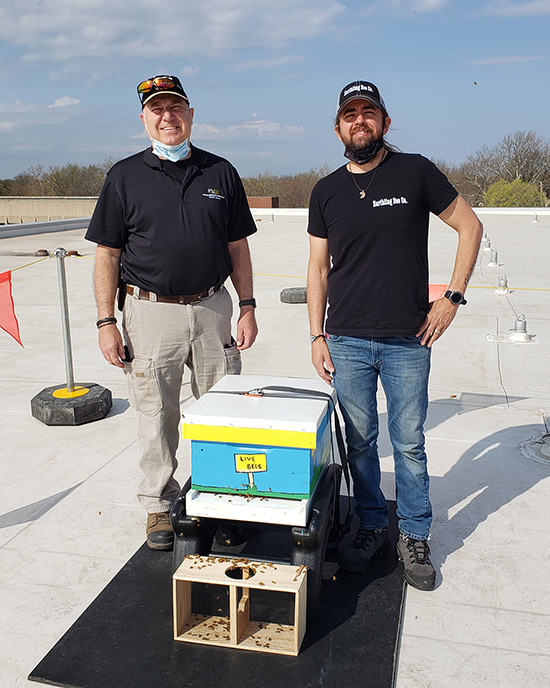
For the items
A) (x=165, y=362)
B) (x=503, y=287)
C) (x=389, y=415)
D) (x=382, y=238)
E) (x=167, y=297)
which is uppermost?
(x=382, y=238)

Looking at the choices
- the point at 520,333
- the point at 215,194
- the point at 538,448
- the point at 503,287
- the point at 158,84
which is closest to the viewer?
the point at 158,84

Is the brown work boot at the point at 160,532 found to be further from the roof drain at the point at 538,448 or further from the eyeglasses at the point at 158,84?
the roof drain at the point at 538,448

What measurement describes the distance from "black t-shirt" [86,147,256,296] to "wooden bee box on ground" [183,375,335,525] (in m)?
0.71

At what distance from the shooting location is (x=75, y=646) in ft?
7.95

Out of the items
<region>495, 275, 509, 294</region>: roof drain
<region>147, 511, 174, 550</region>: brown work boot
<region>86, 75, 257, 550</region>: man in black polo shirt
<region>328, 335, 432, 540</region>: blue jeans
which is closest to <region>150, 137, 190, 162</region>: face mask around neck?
<region>86, 75, 257, 550</region>: man in black polo shirt

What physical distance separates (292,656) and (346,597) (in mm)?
424

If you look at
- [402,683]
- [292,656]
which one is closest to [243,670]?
[292,656]

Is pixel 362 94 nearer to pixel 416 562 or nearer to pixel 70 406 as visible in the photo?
pixel 416 562

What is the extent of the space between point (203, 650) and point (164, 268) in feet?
5.26

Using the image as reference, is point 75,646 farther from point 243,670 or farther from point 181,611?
point 243,670

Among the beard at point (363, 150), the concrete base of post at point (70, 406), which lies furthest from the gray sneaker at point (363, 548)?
the concrete base of post at point (70, 406)

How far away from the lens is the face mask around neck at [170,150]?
9.66 feet

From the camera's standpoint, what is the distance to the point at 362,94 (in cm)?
259

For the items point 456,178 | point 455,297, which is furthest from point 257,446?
point 456,178
